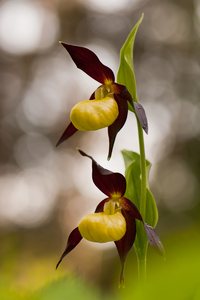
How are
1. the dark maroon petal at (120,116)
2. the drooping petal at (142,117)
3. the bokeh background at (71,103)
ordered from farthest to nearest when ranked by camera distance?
the bokeh background at (71,103), the dark maroon petal at (120,116), the drooping petal at (142,117)

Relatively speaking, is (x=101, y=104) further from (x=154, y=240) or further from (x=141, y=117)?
(x=154, y=240)

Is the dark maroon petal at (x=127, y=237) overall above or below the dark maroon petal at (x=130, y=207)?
below

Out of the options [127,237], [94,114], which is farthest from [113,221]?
[94,114]

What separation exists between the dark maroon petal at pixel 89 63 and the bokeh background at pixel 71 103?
8186 millimetres

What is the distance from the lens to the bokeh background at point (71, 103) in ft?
31.9

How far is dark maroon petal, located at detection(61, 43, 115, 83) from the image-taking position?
3.28ft

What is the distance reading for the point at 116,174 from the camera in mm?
938

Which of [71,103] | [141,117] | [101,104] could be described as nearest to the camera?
Result: [141,117]

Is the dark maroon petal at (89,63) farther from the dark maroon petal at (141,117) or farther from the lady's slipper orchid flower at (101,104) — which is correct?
the dark maroon petal at (141,117)

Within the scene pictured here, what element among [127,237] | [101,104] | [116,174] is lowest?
[127,237]

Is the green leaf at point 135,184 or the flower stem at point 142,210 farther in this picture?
the green leaf at point 135,184

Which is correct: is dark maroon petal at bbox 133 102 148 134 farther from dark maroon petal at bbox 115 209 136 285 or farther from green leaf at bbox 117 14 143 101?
dark maroon petal at bbox 115 209 136 285

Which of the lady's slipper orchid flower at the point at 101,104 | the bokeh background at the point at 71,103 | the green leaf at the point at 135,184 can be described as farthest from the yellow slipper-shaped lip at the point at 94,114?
the bokeh background at the point at 71,103

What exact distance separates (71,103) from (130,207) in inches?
402
